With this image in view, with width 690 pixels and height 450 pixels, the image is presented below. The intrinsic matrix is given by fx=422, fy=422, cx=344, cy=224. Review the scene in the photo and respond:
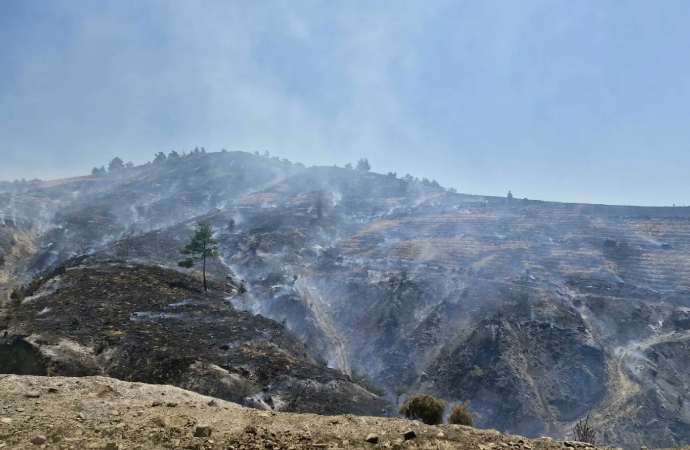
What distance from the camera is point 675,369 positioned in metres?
44.4

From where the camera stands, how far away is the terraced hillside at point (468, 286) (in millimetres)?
43156

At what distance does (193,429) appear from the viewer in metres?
9.96

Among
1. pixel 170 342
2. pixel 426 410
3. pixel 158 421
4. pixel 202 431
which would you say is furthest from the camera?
pixel 170 342

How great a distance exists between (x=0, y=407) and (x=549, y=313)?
55.1 metres

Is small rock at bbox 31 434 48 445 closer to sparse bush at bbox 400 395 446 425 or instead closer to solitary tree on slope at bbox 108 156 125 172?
sparse bush at bbox 400 395 446 425

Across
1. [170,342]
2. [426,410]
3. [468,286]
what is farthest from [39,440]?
[468,286]

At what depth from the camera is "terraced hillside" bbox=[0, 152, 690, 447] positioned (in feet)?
142

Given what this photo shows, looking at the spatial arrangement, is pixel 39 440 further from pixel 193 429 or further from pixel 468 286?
pixel 468 286

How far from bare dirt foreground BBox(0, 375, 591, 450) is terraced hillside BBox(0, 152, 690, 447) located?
35.1 meters

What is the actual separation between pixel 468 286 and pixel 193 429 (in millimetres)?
56092

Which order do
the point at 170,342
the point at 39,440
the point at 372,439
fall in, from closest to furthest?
the point at 39,440, the point at 372,439, the point at 170,342

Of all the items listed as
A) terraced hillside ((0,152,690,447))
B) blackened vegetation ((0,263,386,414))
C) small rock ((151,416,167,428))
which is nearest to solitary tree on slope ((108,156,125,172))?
terraced hillside ((0,152,690,447))

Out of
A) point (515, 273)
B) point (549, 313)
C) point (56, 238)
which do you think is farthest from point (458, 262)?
point (56, 238)

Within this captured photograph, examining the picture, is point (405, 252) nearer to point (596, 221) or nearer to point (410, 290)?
point (410, 290)
